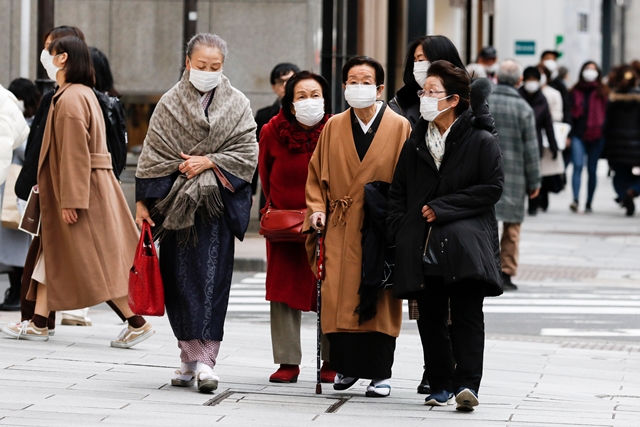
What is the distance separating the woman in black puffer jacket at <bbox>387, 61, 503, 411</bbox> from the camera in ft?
20.9

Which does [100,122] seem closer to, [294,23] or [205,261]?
[205,261]

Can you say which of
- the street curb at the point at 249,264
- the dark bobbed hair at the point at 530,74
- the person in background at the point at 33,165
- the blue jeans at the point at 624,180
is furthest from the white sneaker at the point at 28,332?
the blue jeans at the point at 624,180

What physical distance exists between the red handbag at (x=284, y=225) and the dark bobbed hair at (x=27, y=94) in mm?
3843

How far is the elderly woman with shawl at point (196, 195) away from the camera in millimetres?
6832

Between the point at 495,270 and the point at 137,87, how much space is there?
450 inches

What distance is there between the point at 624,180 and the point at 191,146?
14.8m

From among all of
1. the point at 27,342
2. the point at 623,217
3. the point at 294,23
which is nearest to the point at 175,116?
the point at 27,342

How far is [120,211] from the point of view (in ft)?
27.6

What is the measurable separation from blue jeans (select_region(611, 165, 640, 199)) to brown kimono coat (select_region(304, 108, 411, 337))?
14201 millimetres

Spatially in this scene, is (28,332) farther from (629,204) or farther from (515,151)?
(629,204)

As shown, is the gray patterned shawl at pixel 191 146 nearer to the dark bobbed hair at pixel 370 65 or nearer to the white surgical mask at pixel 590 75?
the dark bobbed hair at pixel 370 65

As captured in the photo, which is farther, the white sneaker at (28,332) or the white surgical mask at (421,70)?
the white sneaker at (28,332)

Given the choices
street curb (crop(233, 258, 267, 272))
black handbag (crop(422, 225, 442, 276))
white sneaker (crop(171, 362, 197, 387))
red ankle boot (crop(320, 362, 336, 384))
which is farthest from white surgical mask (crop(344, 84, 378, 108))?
street curb (crop(233, 258, 267, 272))

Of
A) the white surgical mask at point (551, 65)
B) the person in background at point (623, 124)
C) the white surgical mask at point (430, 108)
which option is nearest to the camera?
the white surgical mask at point (430, 108)
